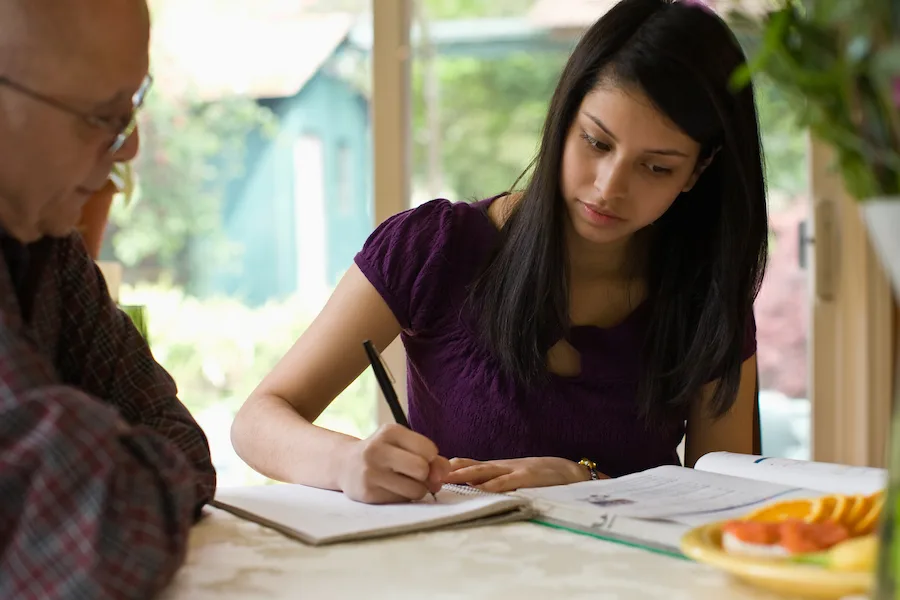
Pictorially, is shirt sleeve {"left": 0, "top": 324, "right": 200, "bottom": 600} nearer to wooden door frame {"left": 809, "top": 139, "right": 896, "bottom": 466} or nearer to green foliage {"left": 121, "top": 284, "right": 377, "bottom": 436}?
green foliage {"left": 121, "top": 284, "right": 377, "bottom": 436}

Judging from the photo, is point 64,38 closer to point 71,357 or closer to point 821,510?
point 71,357

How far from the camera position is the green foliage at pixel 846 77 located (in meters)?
0.55

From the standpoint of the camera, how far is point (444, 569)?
819 millimetres

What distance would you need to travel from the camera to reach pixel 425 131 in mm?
3037

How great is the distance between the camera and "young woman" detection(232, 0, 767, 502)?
141 cm

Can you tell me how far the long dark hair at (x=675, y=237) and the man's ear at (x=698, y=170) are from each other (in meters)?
0.01

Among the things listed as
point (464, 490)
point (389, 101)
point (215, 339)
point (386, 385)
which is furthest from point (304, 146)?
point (464, 490)

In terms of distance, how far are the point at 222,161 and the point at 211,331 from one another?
55cm

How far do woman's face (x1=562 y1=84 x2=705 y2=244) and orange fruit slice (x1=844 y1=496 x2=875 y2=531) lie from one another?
673 mm

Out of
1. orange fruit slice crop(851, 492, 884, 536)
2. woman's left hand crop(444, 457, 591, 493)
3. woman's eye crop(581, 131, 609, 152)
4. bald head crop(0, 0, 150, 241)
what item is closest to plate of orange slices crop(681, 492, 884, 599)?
orange fruit slice crop(851, 492, 884, 536)

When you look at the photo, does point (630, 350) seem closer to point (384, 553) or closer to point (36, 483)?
point (384, 553)

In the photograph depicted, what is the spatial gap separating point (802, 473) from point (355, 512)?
509 mm

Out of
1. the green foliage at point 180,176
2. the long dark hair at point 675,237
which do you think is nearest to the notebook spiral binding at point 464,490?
the long dark hair at point 675,237

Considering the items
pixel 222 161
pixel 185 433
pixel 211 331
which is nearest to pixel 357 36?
pixel 222 161
